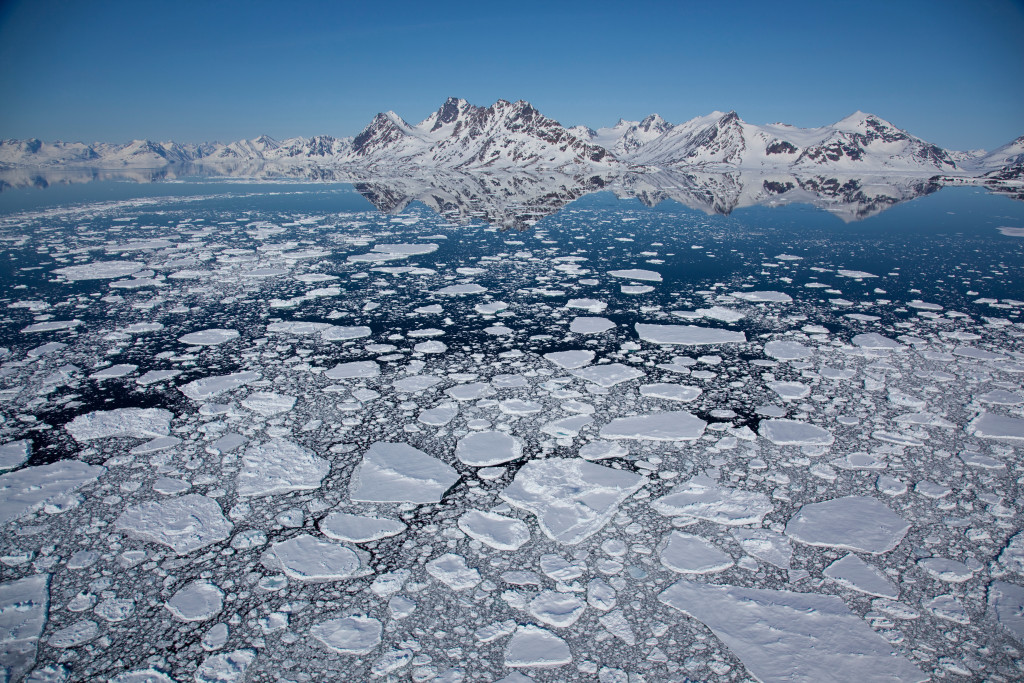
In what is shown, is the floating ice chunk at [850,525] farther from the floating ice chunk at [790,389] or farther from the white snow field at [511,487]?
the floating ice chunk at [790,389]

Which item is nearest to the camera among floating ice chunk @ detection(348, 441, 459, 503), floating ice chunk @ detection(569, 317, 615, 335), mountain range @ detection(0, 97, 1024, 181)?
floating ice chunk @ detection(348, 441, 459, 503)

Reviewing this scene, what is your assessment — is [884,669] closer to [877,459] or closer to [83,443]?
[877,459]

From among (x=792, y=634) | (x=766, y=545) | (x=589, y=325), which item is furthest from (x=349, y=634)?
(x=589, y=325)

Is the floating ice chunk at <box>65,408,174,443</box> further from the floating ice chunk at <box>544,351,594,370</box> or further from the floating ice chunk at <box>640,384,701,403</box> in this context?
the floating ice chunk at <box>640,384,701,403</box>

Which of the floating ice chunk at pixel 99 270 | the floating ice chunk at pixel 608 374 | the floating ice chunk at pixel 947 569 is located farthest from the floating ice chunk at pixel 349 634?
the floating ice chunk at pixel 99 270

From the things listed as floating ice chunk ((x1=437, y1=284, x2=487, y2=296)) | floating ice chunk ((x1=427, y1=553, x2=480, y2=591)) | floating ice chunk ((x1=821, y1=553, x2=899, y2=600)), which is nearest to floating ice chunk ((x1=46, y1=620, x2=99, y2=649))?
floating ice chunk ((x1=427, y1=553, x2=480, y2=591))

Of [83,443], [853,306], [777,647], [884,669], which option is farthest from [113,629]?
[853,306]
